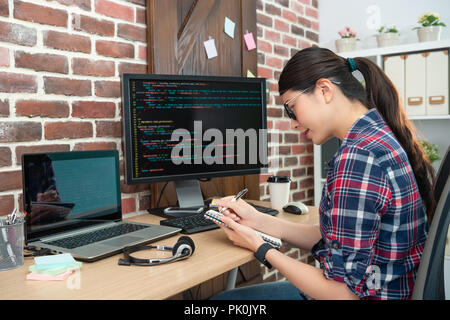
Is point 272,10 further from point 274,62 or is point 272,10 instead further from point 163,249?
point 163,249

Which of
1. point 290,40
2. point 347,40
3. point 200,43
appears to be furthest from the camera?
point 347,40

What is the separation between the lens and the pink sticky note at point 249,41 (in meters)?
2.10

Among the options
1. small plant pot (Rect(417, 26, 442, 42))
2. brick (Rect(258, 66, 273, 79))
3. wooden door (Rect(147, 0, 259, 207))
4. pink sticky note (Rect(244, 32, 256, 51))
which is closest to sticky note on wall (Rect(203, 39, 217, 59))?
wooden door (Rect(147, 0, 259, 207))

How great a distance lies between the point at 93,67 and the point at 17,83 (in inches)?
11.5

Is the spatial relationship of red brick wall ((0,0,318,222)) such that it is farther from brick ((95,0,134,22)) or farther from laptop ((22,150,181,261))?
laptop ((22,150,181,261))

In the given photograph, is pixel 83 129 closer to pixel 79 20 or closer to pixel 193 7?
pixel 79 20

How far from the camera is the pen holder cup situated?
959 mm

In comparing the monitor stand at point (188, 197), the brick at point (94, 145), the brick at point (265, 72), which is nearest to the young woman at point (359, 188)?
the monitor stand at point (188, 197)

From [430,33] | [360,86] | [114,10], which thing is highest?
[430,33]

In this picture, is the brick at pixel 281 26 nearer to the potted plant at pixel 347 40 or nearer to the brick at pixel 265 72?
the brick at pixel 265 72

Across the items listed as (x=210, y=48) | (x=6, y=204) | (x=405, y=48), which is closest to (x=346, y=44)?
(x=405, y=48)

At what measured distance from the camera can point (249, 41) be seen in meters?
2.12

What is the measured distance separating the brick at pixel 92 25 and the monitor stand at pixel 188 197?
648 mm

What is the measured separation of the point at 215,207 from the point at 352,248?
0.71 metres
